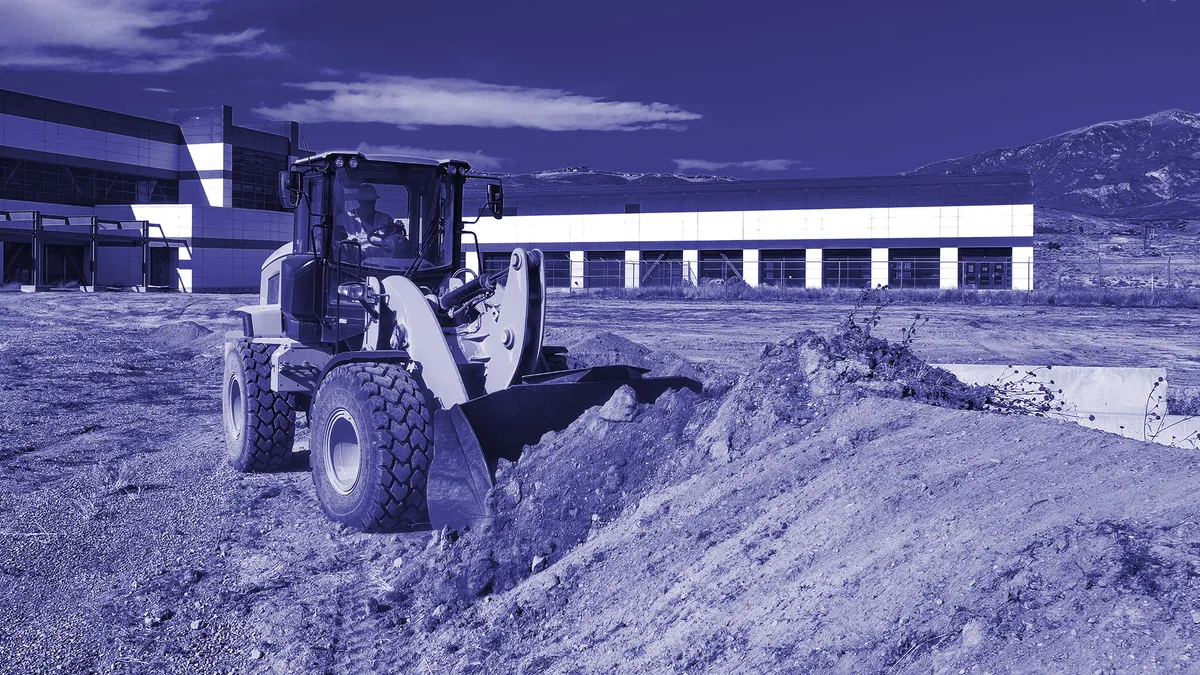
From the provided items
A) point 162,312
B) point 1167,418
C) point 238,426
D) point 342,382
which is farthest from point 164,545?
point 162,312

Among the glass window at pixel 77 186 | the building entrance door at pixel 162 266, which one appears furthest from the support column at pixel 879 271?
the glass window at pixel 77 186

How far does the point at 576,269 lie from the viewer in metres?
55.0

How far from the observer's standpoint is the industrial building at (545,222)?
159ft

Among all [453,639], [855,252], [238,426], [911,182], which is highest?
[911,182]

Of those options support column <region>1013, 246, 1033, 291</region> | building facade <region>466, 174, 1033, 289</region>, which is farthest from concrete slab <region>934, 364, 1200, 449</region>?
building facade <region>466, 174, 1033, 289</region>

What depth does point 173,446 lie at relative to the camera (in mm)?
10391

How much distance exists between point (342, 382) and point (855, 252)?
4696 centimetres

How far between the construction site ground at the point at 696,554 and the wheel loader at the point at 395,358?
296 millimetres

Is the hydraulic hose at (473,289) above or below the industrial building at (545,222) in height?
below

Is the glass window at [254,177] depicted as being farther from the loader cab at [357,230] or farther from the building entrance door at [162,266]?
the loader cab at [357,230]

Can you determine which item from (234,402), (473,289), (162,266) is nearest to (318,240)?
(473,289)

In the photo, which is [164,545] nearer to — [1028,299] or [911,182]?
[1028,299]

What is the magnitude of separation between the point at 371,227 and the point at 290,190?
0.68 metres

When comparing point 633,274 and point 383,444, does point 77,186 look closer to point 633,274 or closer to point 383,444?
point 633,274
